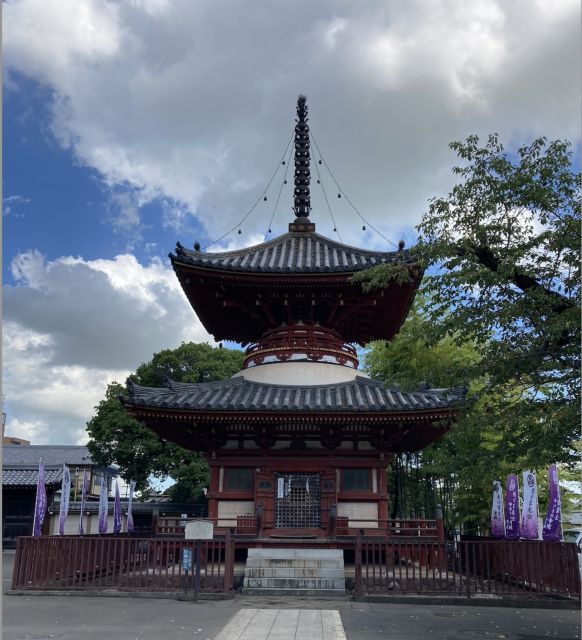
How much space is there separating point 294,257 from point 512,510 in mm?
10181

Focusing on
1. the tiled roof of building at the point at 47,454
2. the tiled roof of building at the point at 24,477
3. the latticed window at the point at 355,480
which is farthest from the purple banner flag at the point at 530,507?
the tiled roof of building at the point at 47,454

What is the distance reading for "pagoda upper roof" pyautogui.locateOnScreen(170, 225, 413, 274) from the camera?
17.3 m

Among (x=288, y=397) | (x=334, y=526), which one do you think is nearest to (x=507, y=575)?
(x=334, y=526)

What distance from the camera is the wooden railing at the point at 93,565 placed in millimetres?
13797

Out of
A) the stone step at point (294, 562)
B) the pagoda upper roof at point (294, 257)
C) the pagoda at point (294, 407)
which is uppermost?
the pagoda upper roof at point (294, 257)

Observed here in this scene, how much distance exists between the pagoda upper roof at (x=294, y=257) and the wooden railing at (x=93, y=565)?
25.1 feet

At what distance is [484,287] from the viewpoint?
A: 31.1ft

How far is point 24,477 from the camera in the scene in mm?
36344

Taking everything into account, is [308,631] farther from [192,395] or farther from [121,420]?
[121,420]

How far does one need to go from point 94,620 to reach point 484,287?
9060mm

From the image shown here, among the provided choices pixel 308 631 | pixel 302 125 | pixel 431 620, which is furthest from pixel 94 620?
pixel 302 125

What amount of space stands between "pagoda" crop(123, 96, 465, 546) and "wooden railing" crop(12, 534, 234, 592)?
2439mm

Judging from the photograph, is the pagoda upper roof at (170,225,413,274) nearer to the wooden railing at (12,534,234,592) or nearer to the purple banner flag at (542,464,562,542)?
the purple banner flag at (542,464,562,542)

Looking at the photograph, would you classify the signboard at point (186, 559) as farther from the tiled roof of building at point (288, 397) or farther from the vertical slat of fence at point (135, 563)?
the tiled roof of building at point (288, 397)
